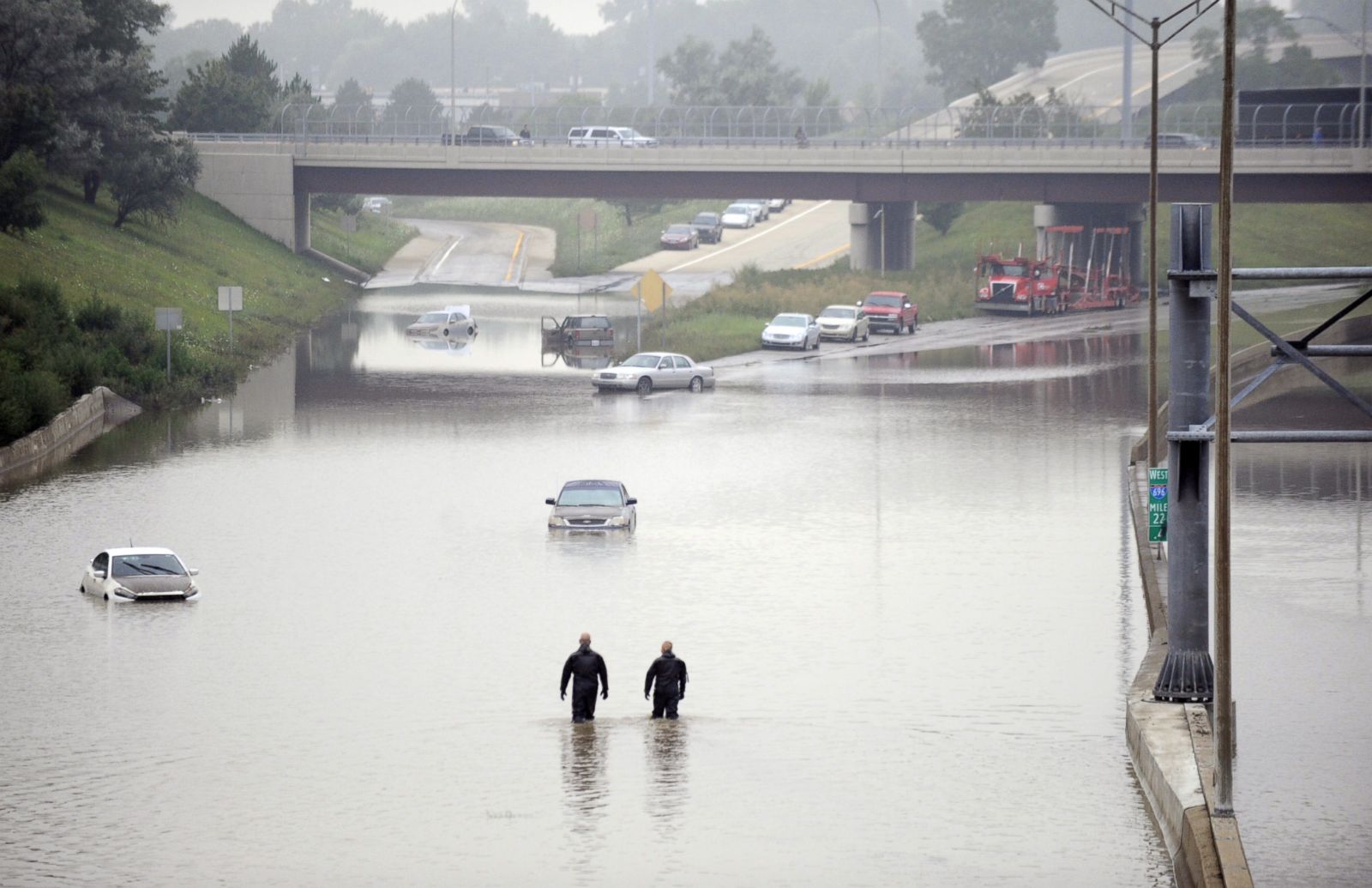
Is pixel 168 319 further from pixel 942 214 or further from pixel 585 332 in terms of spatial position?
pixel 942 214

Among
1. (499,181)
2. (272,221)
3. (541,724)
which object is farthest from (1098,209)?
(541,724)

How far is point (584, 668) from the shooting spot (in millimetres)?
24062

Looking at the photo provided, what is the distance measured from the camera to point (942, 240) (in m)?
118

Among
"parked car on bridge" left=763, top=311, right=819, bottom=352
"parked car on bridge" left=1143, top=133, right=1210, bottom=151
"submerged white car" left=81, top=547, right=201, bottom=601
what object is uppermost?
"parked car on bridge" left=1143, top=133, right=1210, bottom=151

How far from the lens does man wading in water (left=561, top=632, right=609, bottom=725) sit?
24078 millimetres

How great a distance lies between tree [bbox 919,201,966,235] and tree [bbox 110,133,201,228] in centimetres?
4711

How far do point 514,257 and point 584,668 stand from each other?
4196 inches

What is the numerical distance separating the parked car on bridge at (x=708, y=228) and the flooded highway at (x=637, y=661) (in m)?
78.2

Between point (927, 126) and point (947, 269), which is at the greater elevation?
point (927, 126)

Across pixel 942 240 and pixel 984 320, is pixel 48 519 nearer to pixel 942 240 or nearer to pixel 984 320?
pixel 984 320

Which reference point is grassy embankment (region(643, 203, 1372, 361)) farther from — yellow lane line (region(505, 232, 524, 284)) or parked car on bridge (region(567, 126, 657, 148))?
yellow lane line (region(505, 232, 524, 284))

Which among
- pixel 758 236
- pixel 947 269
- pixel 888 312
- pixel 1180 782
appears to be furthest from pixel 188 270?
pixel 1180 782

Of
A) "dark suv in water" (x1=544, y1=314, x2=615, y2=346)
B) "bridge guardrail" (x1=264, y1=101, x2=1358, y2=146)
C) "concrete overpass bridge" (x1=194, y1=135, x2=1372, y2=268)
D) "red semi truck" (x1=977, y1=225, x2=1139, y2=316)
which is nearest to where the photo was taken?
"dark suv in water" (x1=544, y1=314, x2=615, y2=346)

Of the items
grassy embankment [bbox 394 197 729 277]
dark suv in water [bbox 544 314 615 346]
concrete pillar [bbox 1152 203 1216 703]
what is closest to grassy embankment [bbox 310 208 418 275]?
grassy embankment [bbox 394 197 729 277]
